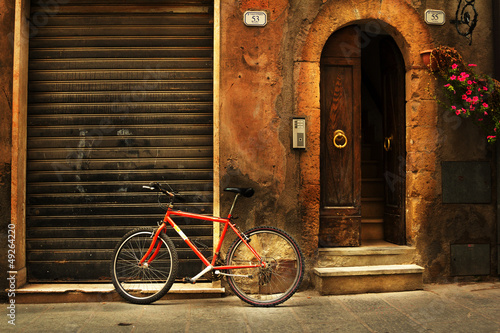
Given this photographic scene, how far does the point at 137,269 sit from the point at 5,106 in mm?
2369

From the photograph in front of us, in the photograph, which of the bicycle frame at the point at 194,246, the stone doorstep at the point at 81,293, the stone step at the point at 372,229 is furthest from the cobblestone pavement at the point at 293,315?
the stone step at the point at 372,229

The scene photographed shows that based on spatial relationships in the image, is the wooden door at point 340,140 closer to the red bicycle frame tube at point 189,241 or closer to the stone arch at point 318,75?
the stone arch at point 318,75

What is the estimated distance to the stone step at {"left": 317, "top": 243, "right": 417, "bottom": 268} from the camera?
511 centimetres

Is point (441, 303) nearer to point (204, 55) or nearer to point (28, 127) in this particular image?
point (204, 55)

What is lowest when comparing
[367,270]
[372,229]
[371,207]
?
[367,270]

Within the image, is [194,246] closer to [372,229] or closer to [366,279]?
[366,279]

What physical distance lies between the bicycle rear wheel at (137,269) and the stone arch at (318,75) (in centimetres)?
163

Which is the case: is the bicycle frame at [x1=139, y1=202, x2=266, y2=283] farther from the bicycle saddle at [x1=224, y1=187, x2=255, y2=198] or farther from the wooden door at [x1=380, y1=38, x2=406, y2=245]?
the wooden door at [x1=380, y1=38, x2=406, y2=245]

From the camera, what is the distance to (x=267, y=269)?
460cm

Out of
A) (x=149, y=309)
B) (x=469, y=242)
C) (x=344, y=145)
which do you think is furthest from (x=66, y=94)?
(x=469, y=242)

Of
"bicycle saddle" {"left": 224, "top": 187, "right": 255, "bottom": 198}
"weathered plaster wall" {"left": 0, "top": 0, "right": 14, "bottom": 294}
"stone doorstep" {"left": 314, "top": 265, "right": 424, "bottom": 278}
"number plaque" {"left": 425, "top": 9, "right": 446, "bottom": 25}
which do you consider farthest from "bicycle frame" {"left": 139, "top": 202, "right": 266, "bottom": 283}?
"number plaque" {"left": 425, "top": 9, "right": 446, "bottom": 25}

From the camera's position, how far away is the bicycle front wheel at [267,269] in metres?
4.50

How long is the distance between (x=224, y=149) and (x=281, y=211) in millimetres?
983

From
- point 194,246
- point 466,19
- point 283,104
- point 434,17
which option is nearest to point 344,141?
point 283,104
